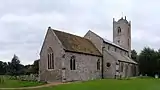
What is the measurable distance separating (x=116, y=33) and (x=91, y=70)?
3341 centimetres

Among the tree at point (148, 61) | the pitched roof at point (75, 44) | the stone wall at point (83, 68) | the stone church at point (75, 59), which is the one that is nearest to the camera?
the stone church at point (75, 59)

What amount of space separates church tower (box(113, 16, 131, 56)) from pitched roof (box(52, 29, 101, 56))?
86.5 ft

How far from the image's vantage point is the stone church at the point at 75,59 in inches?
1533

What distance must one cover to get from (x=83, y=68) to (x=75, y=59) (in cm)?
296

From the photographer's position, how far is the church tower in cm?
7481

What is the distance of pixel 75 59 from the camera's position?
4103 cm

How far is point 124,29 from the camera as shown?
74.6 meters

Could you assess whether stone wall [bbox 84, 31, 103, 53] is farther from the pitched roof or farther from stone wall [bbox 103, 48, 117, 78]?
stone wall [bbox 103, 48, 117, 78]

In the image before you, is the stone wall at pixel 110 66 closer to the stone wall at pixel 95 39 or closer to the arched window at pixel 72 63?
the stone wall at pixel 95 39

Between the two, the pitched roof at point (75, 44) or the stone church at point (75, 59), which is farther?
the pitched roof at point (75, 44)

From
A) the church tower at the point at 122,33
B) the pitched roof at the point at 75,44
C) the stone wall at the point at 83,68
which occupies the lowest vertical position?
the stone wall at the point at 83,68

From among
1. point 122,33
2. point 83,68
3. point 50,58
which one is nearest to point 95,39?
point 83,68

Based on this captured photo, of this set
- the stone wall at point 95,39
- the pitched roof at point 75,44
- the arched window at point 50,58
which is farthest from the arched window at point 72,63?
the stone wall at point 95,39

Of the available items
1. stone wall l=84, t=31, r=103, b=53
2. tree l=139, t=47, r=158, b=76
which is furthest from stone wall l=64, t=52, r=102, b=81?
tree l=139, t=47, r=158, b=76
